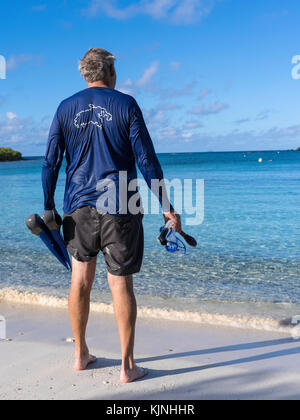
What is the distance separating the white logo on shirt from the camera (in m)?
2.57

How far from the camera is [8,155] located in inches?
3420

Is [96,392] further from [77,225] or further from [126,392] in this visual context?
[77,225]

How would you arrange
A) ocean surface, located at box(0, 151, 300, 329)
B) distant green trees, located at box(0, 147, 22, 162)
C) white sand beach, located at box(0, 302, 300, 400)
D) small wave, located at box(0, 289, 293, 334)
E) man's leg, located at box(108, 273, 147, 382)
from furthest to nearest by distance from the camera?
distant green trees, located at box(0, 147, 22, 162)
ocean surface, located at box(0, 151, 300, 329)
small wave, located at box(0, 289, 293, 334)
man's leg, located at box(108, 273, 147, 382)
white sand beach, located at box(0, 302, 300, 400)

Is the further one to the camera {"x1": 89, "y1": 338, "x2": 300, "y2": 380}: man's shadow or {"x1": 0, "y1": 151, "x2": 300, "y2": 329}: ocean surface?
{"x1": 0, "y1": 151, "x2": 300, "y2": 329}: ocean surface

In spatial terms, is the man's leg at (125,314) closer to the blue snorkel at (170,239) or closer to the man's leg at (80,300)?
the man's leg at (80,300)

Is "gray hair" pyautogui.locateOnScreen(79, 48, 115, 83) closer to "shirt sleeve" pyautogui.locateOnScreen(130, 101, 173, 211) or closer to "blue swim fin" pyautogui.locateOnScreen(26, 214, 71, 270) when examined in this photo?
"shirt sleeve" pyautogui.locateOnScreen(130, 101, 173, 211)

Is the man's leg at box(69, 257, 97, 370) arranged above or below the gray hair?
below

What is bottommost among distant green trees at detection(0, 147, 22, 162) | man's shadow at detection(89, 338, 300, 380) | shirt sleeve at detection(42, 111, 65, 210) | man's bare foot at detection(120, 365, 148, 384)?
man's shadow at detection(89, 338, 300, 380)

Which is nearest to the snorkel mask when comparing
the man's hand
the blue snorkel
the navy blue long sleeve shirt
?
the blue snorkel

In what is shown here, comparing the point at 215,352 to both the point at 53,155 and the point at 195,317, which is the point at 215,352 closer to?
the point at 195,317

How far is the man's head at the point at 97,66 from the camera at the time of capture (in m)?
2.62

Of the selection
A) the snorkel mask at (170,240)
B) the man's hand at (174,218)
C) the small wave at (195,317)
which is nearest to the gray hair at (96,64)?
the man's hand at (174,218)

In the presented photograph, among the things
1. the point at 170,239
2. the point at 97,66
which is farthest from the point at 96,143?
the point at 170,239
